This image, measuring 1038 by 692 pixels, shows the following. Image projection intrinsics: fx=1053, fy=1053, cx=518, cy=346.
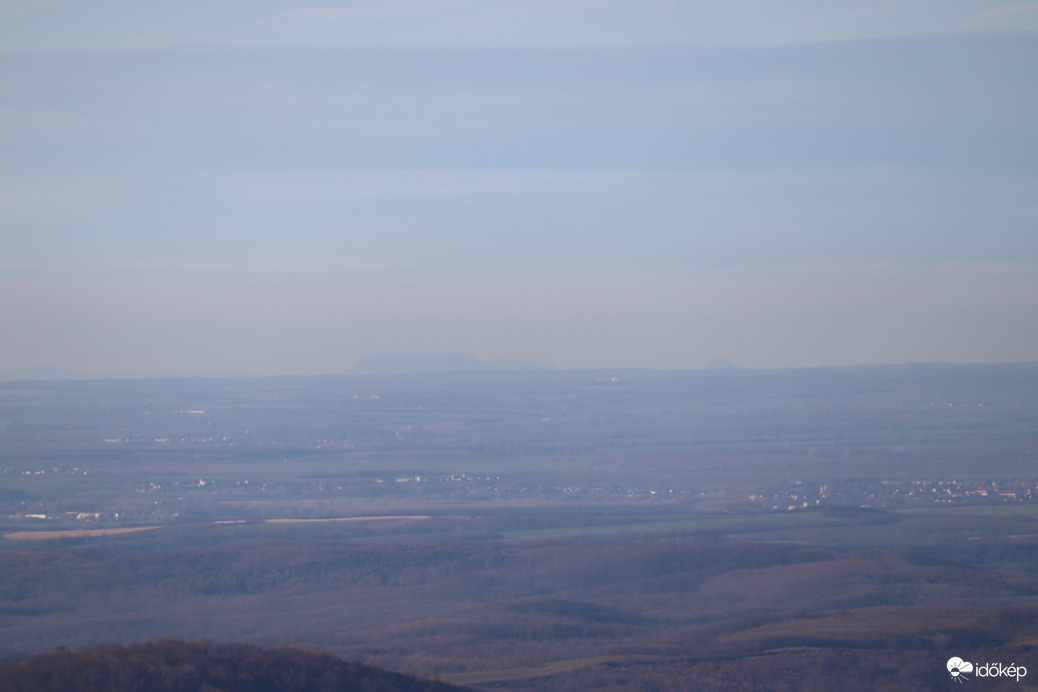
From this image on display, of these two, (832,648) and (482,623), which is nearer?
(832,648)

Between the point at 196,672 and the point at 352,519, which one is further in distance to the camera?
the point at 352,519

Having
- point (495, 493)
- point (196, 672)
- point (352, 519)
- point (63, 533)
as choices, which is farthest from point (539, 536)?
point (196, 672)

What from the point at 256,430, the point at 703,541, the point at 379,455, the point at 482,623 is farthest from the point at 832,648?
the point at 256,430

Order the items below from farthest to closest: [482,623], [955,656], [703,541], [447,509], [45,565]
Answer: [447,509], [703,541], [45,565], [482,623], [955,656]

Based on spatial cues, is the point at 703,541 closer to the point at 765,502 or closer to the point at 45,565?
the point at 765,502

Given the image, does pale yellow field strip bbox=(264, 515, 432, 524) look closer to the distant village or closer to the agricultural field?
the agricultural field

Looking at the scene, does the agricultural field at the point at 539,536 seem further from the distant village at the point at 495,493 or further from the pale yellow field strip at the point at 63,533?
the distant village at the point at 495,493

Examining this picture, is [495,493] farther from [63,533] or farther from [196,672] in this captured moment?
[196,672]

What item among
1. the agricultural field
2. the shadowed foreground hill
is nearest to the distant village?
the agricultural field

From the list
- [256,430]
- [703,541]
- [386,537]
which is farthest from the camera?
[256,430]
